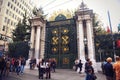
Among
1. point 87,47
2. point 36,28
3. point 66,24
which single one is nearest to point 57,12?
point 66,24

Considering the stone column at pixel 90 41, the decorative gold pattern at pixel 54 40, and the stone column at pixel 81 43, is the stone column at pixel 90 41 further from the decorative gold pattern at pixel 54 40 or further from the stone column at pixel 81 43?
the decorative gold pattern at pixel 54 40

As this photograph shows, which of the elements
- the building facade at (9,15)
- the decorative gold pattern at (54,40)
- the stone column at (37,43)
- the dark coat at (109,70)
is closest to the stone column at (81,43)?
the decorative gold pattern at (54,40)

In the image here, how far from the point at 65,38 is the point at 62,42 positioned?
2.45 ft

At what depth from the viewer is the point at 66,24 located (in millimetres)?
20844

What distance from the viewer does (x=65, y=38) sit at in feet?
66.5

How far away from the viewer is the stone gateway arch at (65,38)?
18.8 meters

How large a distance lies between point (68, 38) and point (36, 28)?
19.6ft

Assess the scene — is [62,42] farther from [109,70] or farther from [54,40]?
[109,70]

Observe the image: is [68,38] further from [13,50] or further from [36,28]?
[13,50]

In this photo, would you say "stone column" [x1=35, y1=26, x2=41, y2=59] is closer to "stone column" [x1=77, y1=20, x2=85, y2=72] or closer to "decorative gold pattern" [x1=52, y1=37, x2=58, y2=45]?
"decorative gold pattern" [x1=52, y1=37, x2=58, y2=45]

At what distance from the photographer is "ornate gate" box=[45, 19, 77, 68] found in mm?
19359

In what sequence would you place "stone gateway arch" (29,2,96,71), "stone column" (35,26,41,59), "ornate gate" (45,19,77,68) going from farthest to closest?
"stone column" (35,26,41,59) < "ornate gate" (45,19,77,68) < "stone gateway arch" (29,2,96,71)

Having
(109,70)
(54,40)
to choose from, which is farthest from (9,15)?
(109,70)

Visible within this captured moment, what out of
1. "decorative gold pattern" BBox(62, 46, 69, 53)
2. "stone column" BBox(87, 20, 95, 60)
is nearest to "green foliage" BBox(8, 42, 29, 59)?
"decorative gold pattern" BBox(62, 46, 69, 53)
